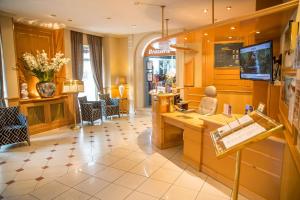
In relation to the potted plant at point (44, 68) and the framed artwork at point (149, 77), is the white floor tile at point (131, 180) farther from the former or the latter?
the framed artwork at point (149, 77)

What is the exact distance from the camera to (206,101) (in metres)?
4.57

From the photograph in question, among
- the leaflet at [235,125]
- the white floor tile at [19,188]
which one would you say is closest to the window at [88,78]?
the white floor tile at [19,188]

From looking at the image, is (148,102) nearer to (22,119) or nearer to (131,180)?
(22,119)

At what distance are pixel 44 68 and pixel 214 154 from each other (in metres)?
5.31

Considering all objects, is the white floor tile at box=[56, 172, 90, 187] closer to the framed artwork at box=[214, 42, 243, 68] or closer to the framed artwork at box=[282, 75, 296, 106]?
the framed artwork at box=[282, 75, 296, 106]

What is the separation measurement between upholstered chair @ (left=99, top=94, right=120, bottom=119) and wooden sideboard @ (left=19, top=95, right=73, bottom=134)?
1225 mm

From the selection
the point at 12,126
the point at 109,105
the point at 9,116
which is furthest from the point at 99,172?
the point at 109,105

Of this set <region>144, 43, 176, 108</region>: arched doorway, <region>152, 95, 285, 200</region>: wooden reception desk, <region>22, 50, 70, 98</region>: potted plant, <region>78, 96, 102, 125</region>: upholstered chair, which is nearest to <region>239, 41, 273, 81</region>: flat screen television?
<region>152, 95, 285, 200</region>: wooden reception desk

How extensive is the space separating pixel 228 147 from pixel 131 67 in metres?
7.40

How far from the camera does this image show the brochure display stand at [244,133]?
1.64m

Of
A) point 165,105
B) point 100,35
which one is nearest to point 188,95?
point 165,105

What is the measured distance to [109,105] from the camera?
26.4ft

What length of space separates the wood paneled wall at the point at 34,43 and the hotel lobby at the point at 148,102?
0.10 ft

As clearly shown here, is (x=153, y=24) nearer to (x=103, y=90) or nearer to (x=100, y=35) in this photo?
(x=100, y=35)
